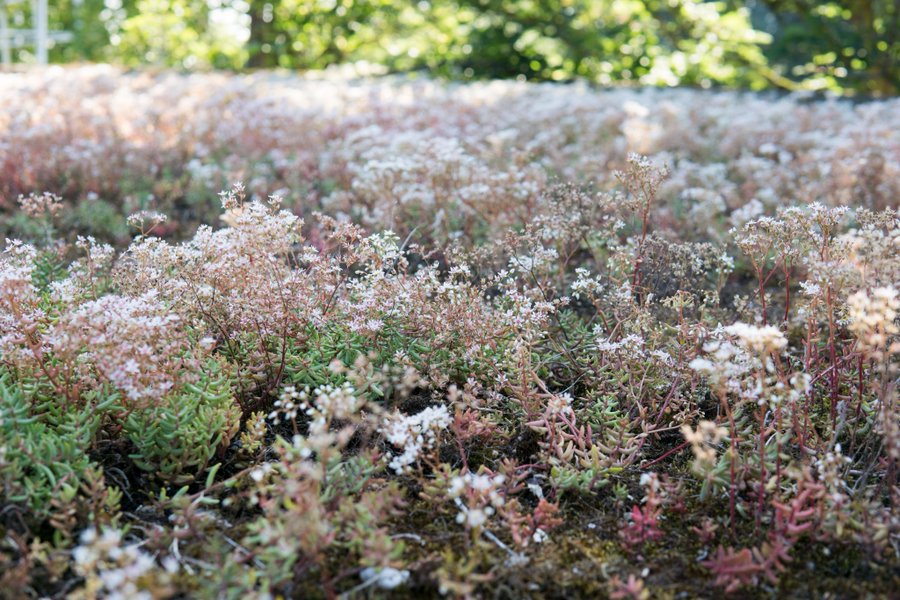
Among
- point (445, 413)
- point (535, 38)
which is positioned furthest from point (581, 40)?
point (445, 413)

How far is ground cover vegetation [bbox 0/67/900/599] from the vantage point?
7.63 feet

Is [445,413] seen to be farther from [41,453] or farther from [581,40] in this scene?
[581,40]

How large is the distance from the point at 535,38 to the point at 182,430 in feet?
48.4

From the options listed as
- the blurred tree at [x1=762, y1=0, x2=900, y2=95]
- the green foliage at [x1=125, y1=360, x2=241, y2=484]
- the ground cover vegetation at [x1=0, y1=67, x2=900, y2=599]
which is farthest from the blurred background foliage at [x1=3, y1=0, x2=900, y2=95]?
the green foliage at [x1=125, y1=360, x2=241, y2=484]

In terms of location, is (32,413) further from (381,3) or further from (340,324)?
(381,3)

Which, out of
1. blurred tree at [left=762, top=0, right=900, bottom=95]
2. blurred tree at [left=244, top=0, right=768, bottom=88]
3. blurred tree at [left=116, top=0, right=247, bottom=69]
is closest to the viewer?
blurred tree at [left=762, top=0, right=900, bottom=95]

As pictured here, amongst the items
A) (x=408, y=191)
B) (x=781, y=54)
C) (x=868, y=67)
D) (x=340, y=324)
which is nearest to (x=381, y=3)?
(x=781, y=54)

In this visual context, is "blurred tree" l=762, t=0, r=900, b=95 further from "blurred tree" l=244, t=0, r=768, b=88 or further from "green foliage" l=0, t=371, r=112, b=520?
"green foliage" l=0, t=371, r=112, b=520

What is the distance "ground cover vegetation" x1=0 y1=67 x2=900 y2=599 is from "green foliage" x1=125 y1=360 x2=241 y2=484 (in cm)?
1

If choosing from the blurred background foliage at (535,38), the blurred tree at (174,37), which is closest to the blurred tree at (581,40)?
the blurred background foliage at (535,38)

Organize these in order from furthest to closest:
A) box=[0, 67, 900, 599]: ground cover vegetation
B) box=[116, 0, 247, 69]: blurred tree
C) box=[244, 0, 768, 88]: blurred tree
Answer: box=[116, 0, 247, 69]: blurred tree
box=[244, 0, 768, 88]: blurred tree
box=[0, 67, 900, 599]: ground cover vegetation

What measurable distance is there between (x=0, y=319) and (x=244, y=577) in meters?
1.51

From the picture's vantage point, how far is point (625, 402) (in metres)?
3.26

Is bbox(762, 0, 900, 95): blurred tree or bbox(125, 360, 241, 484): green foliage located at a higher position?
bbox(762, 0, 900, 95): blurred tree
